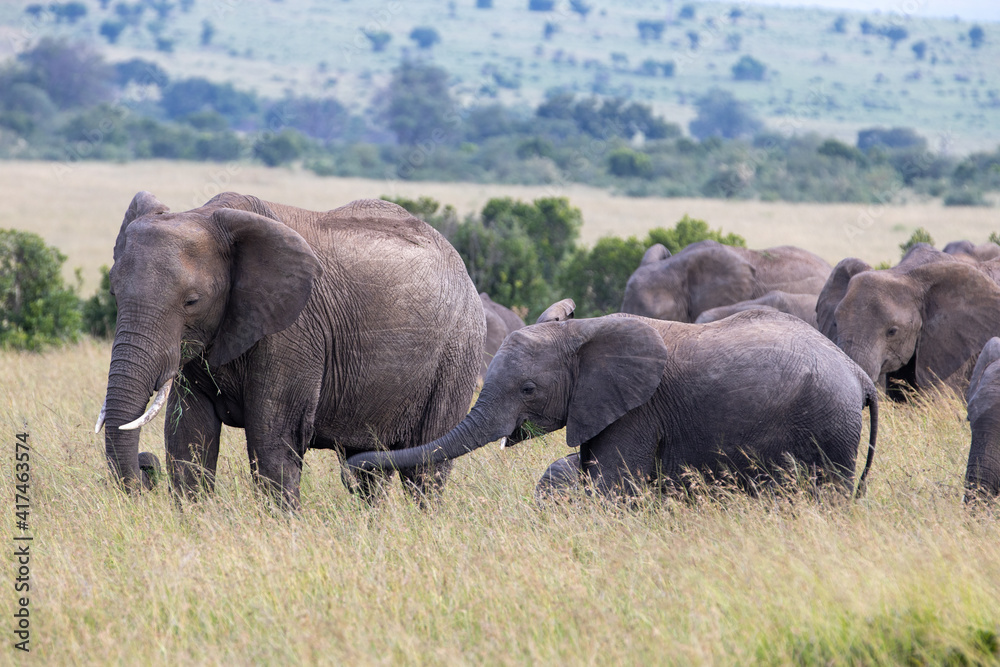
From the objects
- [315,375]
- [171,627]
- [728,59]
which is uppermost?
[315,375]

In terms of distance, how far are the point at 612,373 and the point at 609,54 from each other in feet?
397

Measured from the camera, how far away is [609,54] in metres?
122

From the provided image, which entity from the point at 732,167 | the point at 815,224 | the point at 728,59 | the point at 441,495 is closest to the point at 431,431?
the point at 441,495

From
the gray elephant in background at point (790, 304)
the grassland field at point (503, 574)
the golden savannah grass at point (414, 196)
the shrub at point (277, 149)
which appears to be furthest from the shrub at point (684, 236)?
the shrub at point (277, 149)

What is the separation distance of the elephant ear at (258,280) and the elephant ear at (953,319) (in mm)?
5163

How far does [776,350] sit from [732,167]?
136 ft

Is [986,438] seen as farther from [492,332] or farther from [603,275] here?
[603,275]

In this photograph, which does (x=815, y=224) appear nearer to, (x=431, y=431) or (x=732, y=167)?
(x=732, y=167)

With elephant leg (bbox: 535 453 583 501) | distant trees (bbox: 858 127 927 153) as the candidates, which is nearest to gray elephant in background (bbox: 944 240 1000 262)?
elephant leg (bbox: 535 453 583 501)

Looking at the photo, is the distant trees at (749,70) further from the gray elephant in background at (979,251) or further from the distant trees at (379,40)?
the gray elephant in background at (979,251)

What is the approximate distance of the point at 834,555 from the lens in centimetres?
459

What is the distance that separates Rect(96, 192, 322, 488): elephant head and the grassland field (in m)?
0.68

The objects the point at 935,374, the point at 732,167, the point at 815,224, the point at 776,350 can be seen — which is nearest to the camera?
the point at 776,350

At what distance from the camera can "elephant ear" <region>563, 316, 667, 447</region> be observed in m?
5.43
